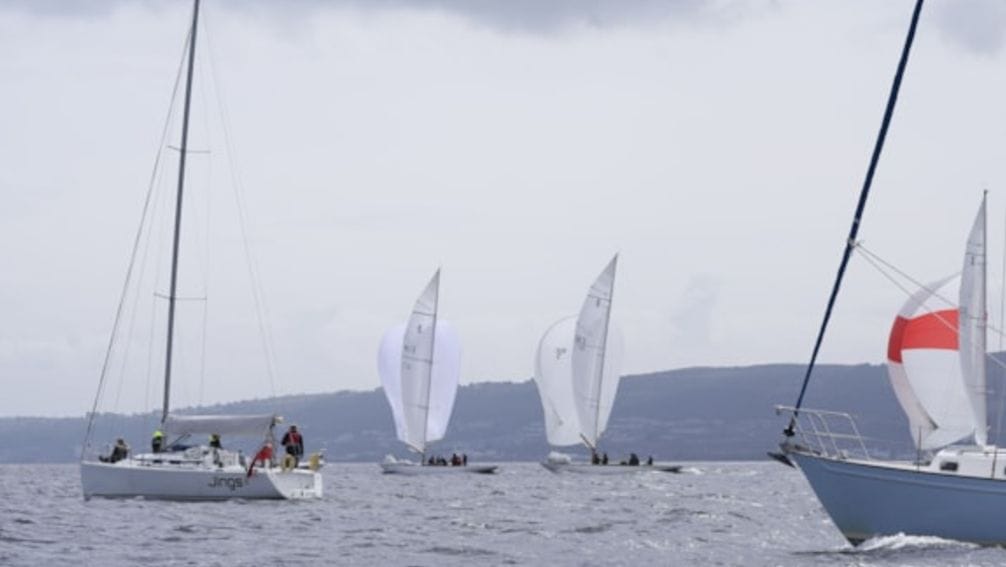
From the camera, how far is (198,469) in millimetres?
47469

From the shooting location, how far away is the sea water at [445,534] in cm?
3250

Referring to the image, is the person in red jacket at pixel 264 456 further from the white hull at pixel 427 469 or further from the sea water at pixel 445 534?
the white hull at pixel 427 469

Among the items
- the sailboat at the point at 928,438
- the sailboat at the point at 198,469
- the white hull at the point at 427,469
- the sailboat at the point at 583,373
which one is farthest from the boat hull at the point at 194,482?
the sailboat at the point at 583,373

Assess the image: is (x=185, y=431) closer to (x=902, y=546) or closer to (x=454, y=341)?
(x=902, y=546)

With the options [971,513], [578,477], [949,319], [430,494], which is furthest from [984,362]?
[578,477]

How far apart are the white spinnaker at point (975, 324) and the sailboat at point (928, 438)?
0.8 inches

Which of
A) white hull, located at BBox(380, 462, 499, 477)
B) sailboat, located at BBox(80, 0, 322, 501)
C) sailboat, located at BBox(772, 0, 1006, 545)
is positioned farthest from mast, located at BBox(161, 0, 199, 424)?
white hull, located at BBox(380, 462, 499, 477)

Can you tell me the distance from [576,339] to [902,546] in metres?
60.6

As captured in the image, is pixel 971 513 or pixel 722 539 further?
pixel 722 539

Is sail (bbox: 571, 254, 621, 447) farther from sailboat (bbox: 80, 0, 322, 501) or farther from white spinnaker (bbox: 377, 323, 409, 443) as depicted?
sailboat (bbox: 80, 0, 322, 501)

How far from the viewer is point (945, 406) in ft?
123

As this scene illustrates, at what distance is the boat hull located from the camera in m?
47.2

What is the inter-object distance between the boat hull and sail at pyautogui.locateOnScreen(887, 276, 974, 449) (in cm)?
1725

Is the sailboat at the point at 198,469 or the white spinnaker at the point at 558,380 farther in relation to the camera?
the white spinnaker at the point at 558,380
